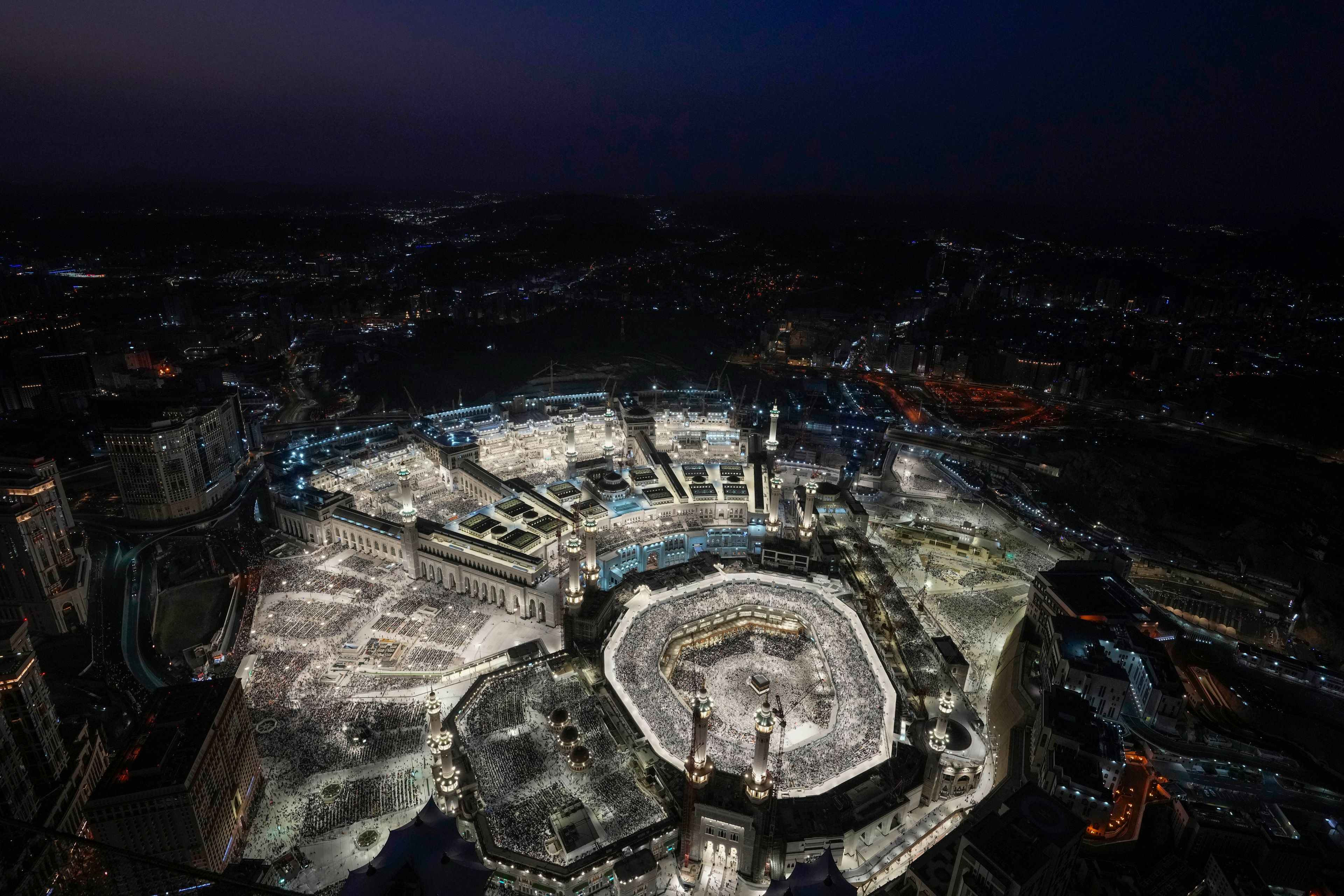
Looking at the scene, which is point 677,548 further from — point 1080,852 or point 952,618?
point 1080,852

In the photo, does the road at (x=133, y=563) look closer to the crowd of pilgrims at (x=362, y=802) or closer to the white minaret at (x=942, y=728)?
the crowd of pilgrims at (x=362, y=802)

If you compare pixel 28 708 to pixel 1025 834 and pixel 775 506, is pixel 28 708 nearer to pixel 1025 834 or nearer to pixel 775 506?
pixel 1025 834

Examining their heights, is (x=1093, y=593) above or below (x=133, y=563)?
above

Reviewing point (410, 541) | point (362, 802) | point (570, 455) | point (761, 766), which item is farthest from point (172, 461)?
point (761, 766)

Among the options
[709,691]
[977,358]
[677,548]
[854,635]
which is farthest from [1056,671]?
[977,358]

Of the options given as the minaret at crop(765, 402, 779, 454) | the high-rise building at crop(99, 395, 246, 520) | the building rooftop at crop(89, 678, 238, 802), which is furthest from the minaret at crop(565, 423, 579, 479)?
the building rooftop at crop(89, 678, 238, 802)

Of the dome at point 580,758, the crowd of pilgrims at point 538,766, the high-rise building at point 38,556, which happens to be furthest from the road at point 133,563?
the dome at point 580,758
